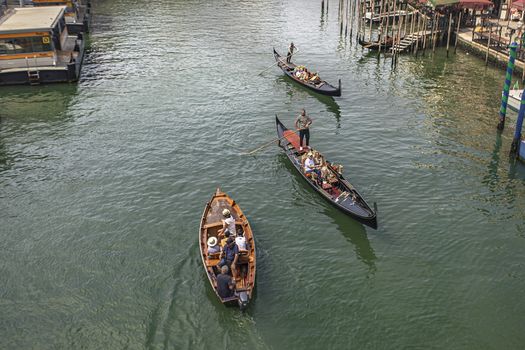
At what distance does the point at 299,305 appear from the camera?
58.5ft

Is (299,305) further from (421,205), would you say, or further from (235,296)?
(421,205)

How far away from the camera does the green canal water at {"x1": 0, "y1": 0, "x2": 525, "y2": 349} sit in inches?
675

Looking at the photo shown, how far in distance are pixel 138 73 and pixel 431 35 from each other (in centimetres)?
3127

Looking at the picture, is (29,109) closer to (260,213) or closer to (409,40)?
(260,213)

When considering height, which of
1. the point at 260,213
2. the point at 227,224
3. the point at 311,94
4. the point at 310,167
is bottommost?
the point at 260,213

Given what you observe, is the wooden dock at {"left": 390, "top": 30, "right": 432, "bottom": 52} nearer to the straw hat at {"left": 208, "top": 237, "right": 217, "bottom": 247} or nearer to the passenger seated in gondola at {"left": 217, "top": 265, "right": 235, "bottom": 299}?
the straw hat at {"left": 208, "top": 237, "right": 217, "bottom": 247}

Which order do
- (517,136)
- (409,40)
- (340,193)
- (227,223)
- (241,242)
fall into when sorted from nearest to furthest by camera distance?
(241,242)
(227,223)
(340,193)
(517,136)
(409,40)

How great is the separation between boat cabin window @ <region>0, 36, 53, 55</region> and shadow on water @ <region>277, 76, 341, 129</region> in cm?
1972

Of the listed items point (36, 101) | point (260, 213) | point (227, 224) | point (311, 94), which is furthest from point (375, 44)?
point (227, 224)

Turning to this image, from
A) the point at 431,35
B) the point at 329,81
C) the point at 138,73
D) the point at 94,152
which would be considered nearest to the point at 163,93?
the point at 138,73

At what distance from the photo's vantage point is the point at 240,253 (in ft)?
62.4

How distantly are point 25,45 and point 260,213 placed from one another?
28670 millimetres

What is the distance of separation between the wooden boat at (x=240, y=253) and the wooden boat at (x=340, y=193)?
4.62 m

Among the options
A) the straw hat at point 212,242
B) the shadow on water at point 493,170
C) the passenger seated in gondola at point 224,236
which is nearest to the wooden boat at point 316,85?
the shadow on water at point 493,170
